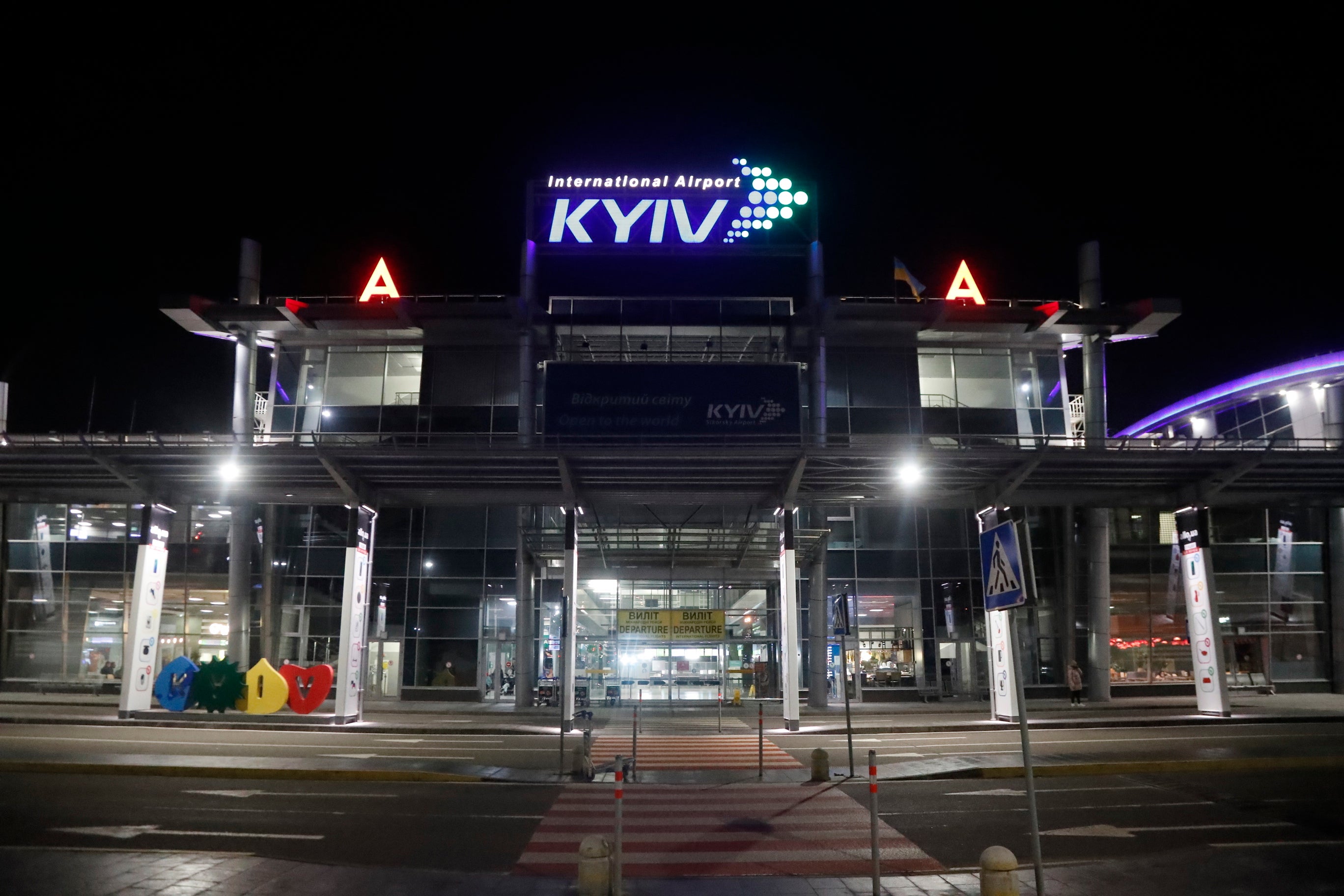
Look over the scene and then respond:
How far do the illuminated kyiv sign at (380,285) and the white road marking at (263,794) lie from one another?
70.0 ft

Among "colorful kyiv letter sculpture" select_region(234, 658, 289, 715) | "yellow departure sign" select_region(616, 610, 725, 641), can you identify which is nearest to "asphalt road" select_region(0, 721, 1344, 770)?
"colorful kyiv letter sculpture" select_region(234, 658, 289, 715)

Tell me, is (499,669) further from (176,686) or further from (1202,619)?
(1202,619)

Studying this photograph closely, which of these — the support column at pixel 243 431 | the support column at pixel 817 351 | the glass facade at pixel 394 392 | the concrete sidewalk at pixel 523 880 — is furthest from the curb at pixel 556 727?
the concrete sidewalk at pixel 523 880

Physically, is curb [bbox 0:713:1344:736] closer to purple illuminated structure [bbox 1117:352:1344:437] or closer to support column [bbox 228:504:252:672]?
support column [bbox 228:504:252:672]

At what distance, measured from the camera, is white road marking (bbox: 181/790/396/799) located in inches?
572

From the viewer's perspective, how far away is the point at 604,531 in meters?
30.9

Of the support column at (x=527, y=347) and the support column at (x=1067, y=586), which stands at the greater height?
the support column at (x=527, y=347)

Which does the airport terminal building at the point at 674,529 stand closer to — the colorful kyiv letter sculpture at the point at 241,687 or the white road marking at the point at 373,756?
the colorful kyiv letter sculpture at the point at 241,687

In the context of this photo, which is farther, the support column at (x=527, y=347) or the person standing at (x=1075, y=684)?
the support column at (x=527, y=347)

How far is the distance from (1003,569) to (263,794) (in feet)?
40.0

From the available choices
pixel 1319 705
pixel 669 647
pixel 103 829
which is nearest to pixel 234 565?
pixel 669 647

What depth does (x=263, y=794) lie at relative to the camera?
14.7 metres

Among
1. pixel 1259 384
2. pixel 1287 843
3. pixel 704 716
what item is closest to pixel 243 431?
pixel 704 716

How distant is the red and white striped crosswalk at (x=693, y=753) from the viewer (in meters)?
18.1
